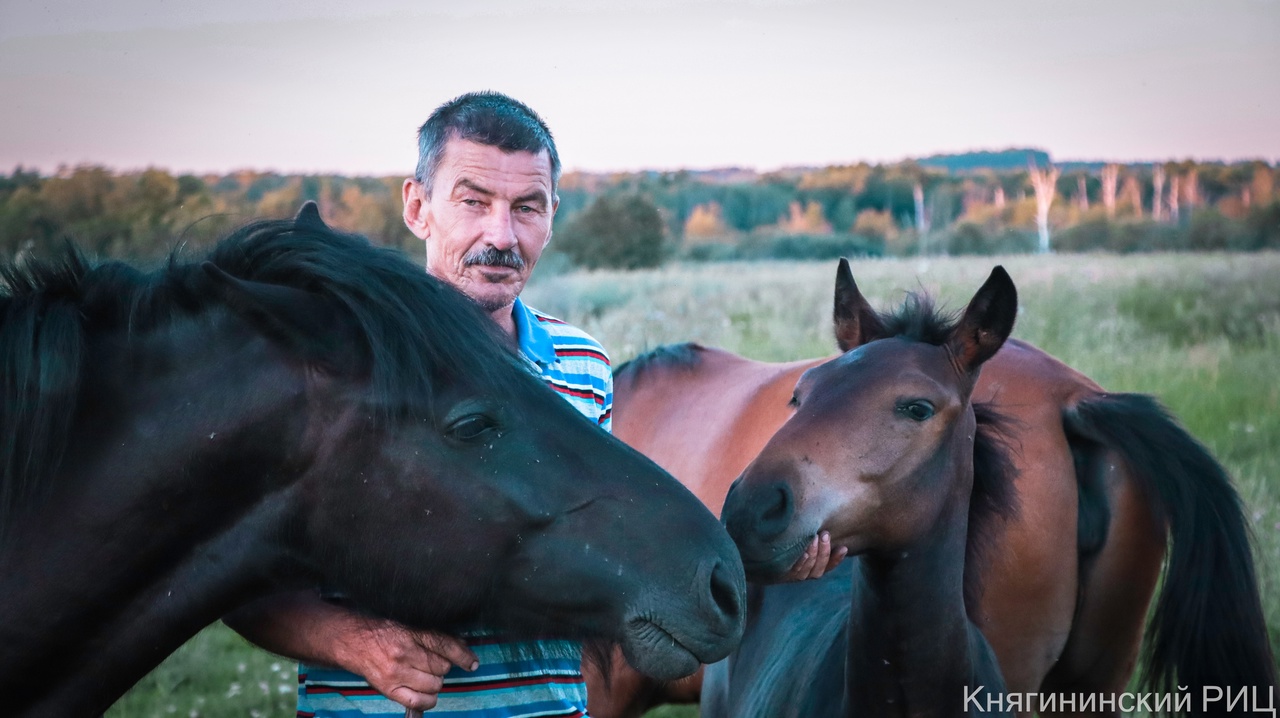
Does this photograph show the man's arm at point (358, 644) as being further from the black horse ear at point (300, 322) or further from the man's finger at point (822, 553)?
the man's finger at point (822, 553)

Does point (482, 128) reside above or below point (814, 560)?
above

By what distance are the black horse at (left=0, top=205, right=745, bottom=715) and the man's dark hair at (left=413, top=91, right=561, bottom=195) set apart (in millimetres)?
789

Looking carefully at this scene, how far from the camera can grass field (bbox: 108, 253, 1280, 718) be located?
522cm

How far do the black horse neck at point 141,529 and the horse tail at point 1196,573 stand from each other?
9.96ft

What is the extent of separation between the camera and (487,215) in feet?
7.89

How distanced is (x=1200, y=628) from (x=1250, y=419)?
544 centimetres

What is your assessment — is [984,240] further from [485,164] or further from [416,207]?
[485,164]

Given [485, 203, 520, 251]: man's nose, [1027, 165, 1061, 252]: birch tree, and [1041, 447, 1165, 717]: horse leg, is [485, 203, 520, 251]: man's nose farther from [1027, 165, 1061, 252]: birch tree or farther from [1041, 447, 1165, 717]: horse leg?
[1027, 165, 1061, 252]: birch tree

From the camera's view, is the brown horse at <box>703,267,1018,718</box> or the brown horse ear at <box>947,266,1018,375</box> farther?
the brown horse ear at <box>947,266,1018,375</box>

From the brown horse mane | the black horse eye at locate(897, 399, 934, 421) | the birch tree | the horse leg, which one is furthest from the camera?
the birch tree

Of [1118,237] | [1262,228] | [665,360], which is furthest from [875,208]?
[665,360]

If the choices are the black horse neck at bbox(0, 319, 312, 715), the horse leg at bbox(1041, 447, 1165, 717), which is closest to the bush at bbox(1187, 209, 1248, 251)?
the horse leg at bbox(1041, 447, 1165, 717)

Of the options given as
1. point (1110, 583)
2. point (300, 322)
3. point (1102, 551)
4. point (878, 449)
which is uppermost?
point (300, 322)

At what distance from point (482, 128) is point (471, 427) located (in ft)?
3.30
